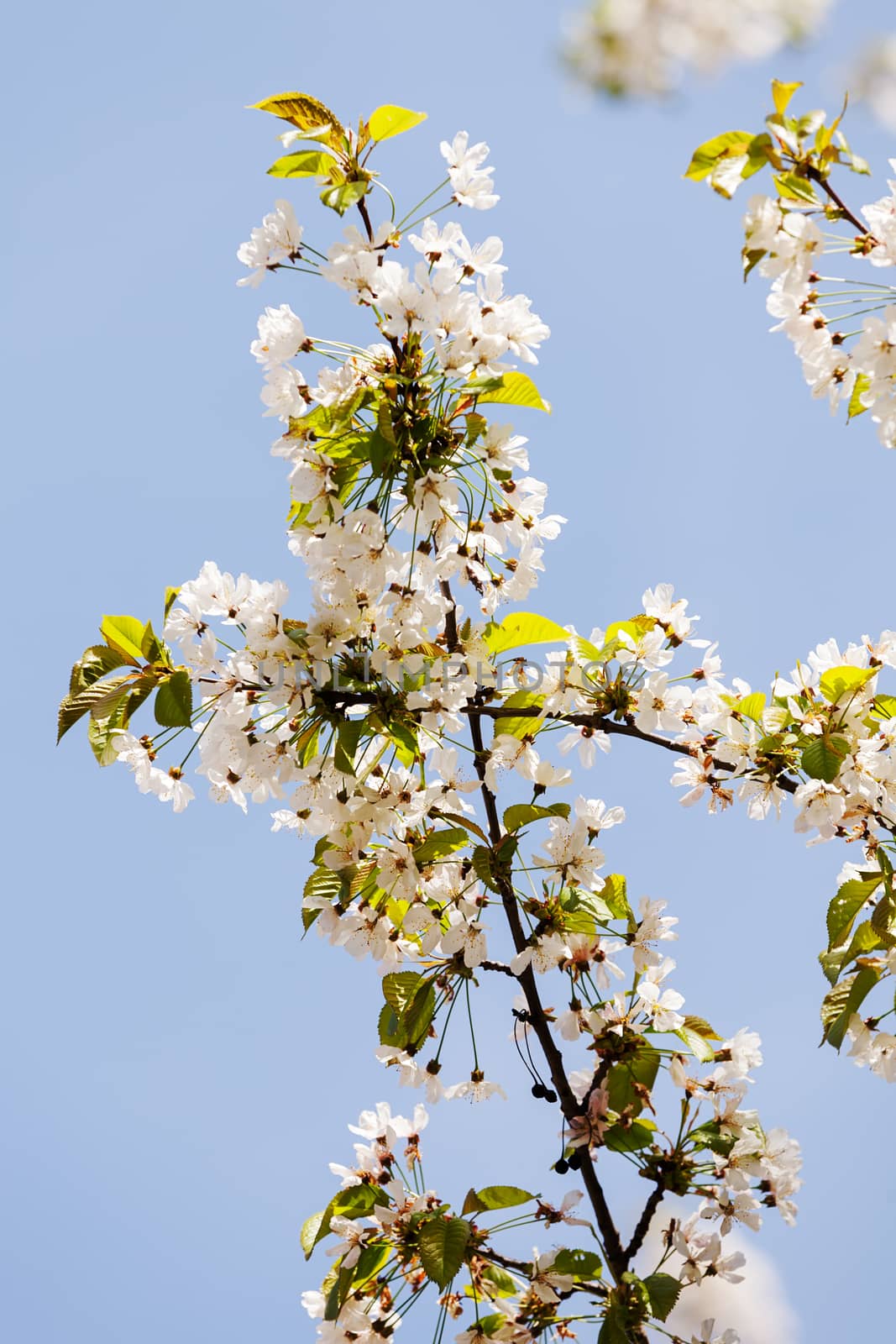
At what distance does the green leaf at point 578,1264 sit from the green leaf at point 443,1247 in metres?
0.19

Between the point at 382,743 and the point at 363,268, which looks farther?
the point at 382,743

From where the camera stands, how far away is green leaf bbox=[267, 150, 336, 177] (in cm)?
242

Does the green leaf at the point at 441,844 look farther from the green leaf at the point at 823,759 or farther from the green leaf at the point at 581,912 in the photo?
the green leaf at the point at 823,759

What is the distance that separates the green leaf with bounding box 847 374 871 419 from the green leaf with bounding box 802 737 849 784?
0.71 meters

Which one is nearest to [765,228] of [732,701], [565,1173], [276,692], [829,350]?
[829,350]

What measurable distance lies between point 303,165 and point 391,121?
7.1 inches

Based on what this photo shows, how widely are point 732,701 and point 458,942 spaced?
0.73 m

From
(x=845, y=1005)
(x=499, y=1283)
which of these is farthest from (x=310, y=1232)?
(x=845, y=1005)

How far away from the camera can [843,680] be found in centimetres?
258

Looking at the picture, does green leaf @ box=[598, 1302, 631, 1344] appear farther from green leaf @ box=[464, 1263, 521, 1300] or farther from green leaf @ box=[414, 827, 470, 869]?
green leaf @ box=[414, 827, 470, 869]

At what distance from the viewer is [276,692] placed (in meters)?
2.49

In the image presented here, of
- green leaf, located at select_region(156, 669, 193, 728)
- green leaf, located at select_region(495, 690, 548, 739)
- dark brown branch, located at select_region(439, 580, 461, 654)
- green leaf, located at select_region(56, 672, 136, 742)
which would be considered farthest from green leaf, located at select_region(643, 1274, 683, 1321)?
green leaf, located at select_region(56, 672, 136, 742)

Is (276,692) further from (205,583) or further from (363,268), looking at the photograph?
(363,268)

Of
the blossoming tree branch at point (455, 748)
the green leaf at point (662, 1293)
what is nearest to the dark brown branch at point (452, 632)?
the blossoming tree branch at point (455, 748)
